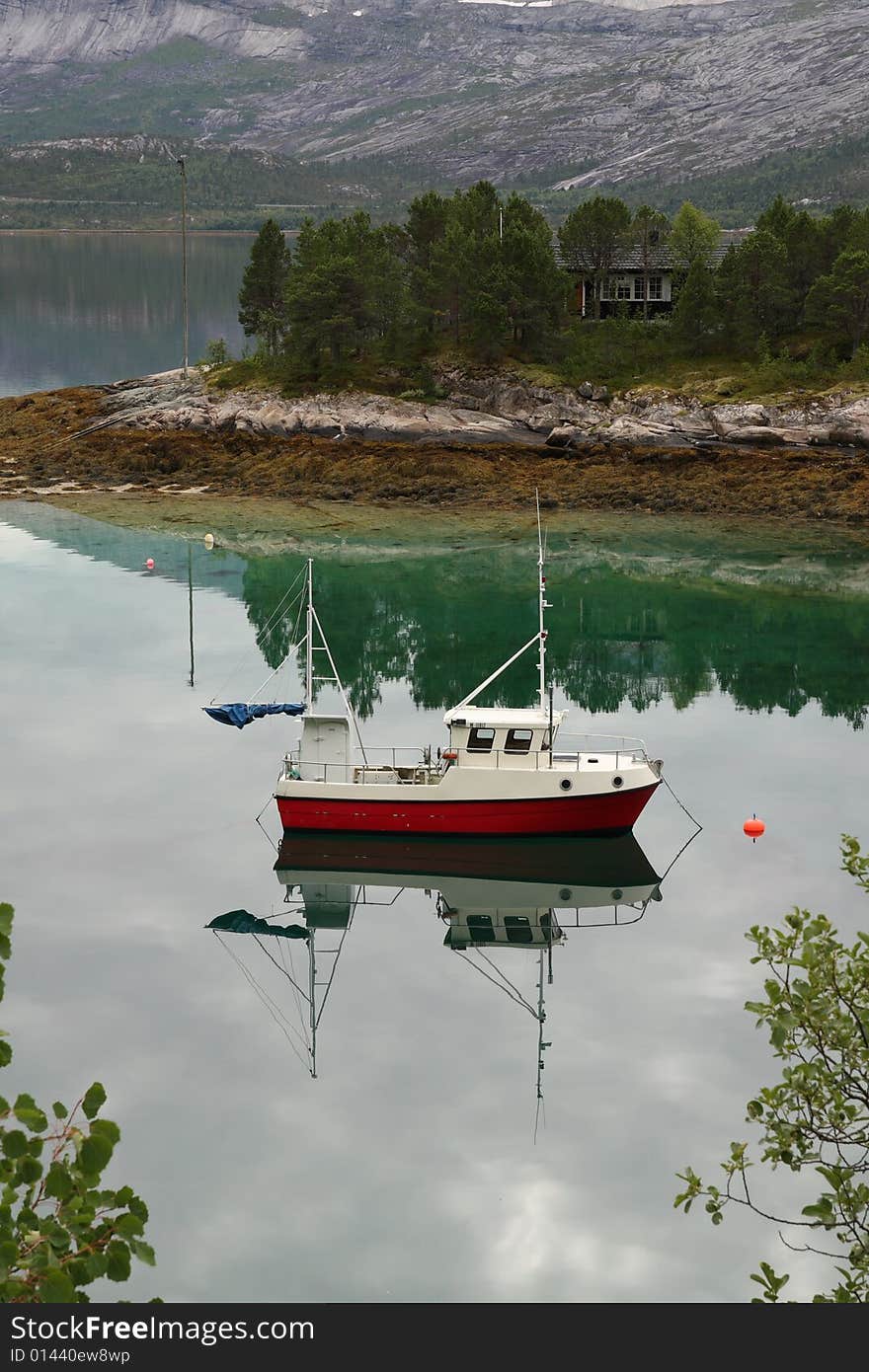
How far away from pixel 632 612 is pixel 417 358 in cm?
3698

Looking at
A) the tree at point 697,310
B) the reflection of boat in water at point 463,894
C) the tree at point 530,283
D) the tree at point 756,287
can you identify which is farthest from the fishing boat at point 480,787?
the tree at point 697,310

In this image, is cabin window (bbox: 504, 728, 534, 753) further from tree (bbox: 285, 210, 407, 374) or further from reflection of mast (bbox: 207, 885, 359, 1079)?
tree (bbox: 285, 210, 407, 374)

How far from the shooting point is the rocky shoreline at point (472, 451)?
7031 cm

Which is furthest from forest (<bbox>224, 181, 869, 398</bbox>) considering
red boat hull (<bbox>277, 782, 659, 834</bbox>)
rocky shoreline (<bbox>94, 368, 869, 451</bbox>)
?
red boat hull (<bbox>277, 782, 659, 834</bbox>)

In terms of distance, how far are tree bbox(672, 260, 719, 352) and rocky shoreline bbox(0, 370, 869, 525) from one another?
756 cm

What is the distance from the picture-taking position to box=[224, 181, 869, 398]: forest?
268 ft

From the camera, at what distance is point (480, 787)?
1341 inches

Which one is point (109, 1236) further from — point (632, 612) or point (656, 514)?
point (656, 514)

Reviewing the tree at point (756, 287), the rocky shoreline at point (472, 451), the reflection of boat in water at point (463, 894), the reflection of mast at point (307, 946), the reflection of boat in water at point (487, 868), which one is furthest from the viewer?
the tree at point (756, 287)

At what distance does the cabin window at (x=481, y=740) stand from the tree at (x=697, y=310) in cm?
5634

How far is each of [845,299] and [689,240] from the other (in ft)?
46.3

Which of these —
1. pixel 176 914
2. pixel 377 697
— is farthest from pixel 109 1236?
pixel 377 697

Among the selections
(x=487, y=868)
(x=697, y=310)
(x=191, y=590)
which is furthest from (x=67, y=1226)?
(x=697, y=310)

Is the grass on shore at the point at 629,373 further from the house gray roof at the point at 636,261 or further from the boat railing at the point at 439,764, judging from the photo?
the boat railing at the point at 439,764
